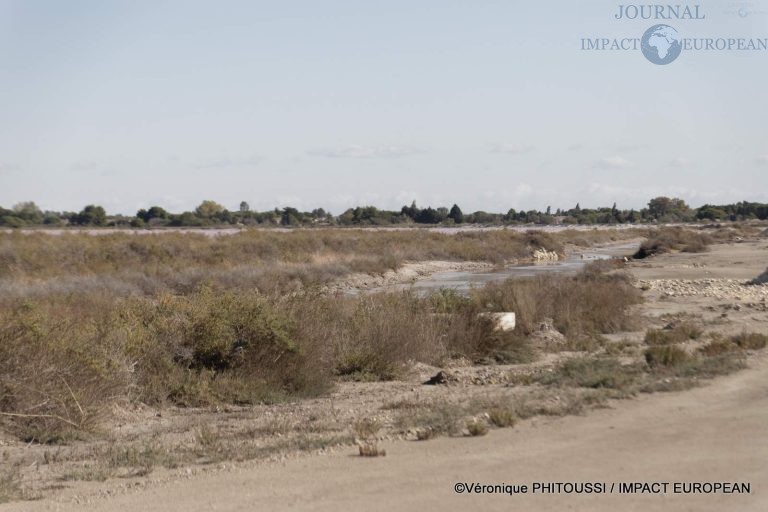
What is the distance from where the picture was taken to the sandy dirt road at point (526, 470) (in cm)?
837

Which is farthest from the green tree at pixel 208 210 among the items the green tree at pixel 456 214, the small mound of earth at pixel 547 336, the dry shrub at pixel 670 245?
the small mound of earth at pixel 547 336

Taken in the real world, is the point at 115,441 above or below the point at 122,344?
below

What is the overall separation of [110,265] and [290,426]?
3835 centimetres

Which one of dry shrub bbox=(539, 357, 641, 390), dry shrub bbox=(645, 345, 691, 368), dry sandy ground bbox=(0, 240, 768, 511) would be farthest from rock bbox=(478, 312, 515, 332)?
dry sandy ground bbox=(0, 240, 768, 511)

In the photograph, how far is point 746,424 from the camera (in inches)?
436

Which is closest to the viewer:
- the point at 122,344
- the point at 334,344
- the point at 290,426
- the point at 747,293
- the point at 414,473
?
the point at 414,473

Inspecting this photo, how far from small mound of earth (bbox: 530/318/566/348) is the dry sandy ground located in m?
8.17

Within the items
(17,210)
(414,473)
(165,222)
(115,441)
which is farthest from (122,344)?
(17,210)

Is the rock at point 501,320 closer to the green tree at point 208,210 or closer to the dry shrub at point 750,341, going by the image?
the dry shrub at point 750,341

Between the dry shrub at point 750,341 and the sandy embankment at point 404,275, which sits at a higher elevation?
the dry shrub at point 750,341

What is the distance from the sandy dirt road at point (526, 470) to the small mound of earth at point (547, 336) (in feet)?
29.4

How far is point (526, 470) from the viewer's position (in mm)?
9375

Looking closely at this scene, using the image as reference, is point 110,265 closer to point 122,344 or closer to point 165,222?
point 122,344

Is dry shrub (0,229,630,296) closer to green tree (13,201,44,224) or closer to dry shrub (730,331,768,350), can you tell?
dry shrub (730,331,768,350)
